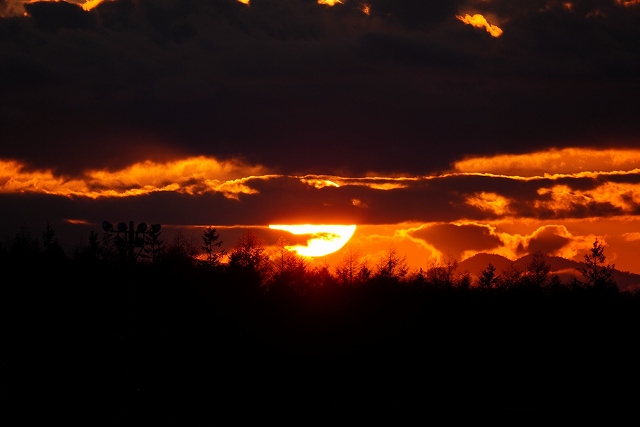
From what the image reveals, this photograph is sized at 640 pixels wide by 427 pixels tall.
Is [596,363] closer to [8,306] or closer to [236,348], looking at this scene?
[236,348]

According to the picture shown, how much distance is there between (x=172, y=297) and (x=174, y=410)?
3788 centimetres

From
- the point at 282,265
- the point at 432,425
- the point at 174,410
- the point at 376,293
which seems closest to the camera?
the point at 432,425

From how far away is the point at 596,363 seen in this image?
246 feet

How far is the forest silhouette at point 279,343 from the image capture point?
59312 millimetres

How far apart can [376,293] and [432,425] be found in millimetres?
51913

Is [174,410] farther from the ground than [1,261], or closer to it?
closer to it

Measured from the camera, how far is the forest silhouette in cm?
5931

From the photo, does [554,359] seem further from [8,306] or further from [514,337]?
[8,306]

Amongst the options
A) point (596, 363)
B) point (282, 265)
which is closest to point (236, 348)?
point (596, 363)

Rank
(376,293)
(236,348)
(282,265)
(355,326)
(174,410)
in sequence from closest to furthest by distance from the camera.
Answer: (174,410), (236,348), (355,326), (376,293), (282,265)

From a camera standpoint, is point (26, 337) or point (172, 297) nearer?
point (26, 337)

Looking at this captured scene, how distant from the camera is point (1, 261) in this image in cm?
10262

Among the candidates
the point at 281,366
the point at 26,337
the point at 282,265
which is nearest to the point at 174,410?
the point at 281,366

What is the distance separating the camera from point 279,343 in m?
83.6
